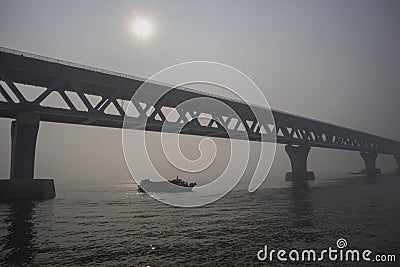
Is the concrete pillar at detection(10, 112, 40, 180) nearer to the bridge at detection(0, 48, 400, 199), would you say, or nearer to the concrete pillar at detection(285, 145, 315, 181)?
the bridge at detection(0, 48, 400, 199)

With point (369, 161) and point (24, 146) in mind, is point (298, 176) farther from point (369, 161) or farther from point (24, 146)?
point (24, 146)

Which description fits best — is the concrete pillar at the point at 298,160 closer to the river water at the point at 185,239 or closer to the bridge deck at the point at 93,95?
the bridge deck at the point at 93,95

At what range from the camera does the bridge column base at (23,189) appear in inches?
1706

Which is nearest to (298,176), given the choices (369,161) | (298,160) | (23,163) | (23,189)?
(298,160)

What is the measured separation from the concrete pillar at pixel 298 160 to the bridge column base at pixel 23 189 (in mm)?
77886

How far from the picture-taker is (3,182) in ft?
143

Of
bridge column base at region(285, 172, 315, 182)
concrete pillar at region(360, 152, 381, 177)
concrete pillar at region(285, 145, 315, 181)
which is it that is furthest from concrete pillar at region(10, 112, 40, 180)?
concrete pillar at region(360, 152, 381, 177)

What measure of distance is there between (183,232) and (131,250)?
5.92 meters

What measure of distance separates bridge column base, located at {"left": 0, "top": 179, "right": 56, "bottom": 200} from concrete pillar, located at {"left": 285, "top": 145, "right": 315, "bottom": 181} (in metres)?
77.9

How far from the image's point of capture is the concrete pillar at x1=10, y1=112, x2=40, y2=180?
4394 cm

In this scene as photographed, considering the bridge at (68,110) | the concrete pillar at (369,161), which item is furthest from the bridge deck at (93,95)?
the concrete pillar at (369,161)

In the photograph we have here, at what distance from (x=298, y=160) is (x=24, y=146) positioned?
83.5m

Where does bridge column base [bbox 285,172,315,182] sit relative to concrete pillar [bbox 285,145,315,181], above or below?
below

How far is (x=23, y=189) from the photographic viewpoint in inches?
1735
